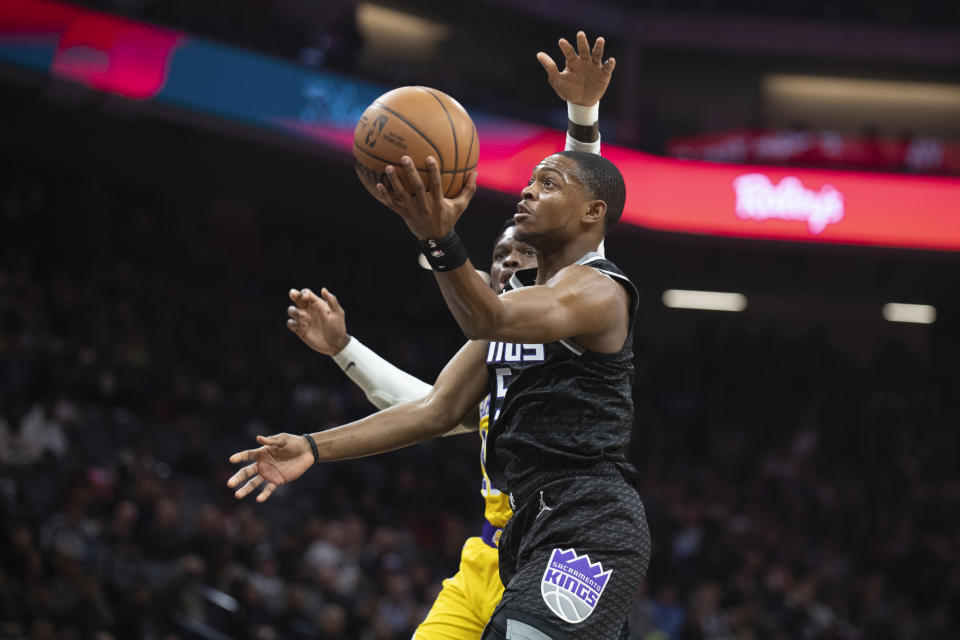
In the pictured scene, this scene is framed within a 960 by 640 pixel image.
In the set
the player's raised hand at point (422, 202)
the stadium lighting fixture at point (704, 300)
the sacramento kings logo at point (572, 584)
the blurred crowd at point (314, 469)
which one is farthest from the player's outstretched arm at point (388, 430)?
the stadium lighting fixture at point (704, 300)

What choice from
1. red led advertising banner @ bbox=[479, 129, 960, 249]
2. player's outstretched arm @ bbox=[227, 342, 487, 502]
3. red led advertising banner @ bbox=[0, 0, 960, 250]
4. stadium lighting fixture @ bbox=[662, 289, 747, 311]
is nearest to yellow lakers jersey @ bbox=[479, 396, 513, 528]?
player's outstretched arm @ bbox=[227, 342, 487, 502]

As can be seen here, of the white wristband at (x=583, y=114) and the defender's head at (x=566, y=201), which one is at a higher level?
the white wristband at (x=583, y=114)

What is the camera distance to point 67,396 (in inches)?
398

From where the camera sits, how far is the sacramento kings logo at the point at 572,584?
2.94 metres

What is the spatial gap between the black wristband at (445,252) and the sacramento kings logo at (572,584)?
2.86ft

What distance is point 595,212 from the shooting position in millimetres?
3354

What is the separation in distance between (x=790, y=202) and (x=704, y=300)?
12.4 feet

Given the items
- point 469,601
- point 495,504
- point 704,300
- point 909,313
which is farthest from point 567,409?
point 909,313

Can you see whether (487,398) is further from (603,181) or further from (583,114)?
(583,114)

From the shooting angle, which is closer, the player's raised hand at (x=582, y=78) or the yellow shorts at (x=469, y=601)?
the yellow shorts at (x=469, y=601)

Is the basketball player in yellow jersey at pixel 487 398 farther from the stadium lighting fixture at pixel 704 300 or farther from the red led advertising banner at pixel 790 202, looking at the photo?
the stadium lighting fixture at pixel 704 300

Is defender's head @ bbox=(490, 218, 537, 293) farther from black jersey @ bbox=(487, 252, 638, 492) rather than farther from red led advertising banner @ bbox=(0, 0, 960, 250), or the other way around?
red led advertising banner @ bbox=(0, 0, 960, 250)

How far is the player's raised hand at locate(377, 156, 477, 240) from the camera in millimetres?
2684

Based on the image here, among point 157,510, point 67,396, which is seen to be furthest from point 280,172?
point 157,510
